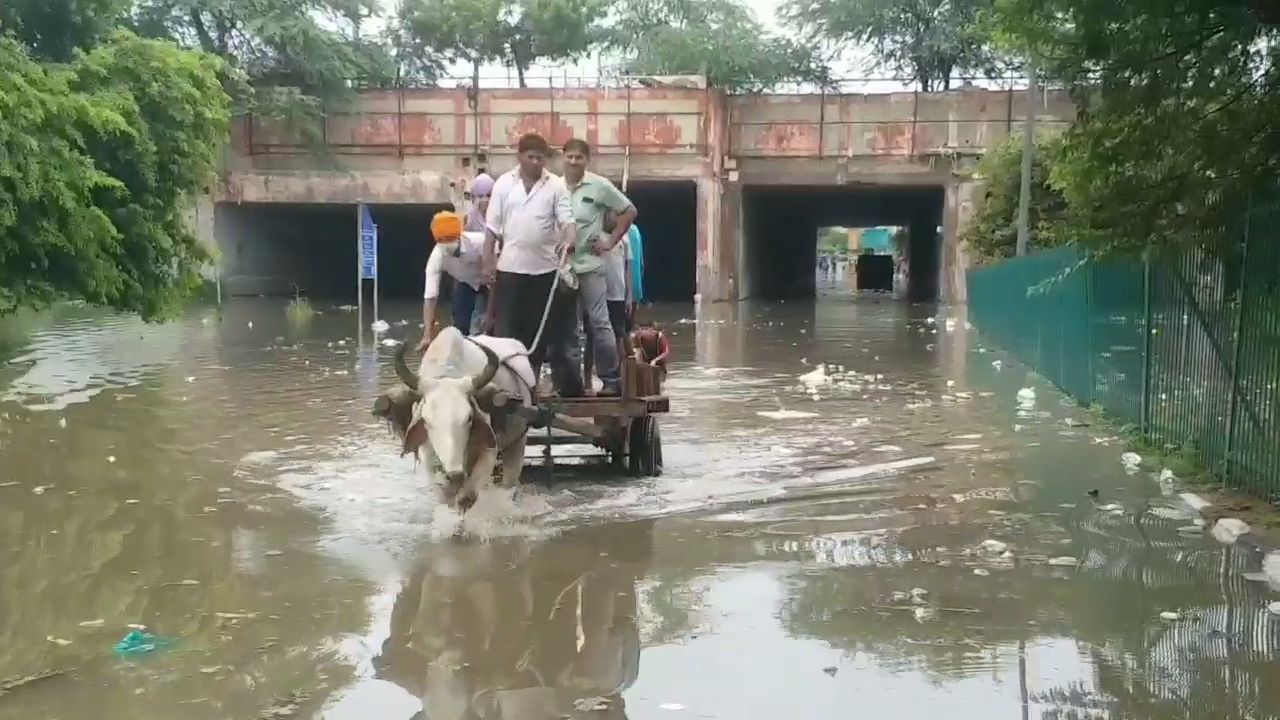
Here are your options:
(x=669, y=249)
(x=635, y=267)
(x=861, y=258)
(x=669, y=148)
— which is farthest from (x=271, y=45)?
(x=861, y=258)

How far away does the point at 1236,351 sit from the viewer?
7.58 meters

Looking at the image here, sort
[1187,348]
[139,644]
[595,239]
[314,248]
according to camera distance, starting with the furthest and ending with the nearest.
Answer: [314,248] → [1187,348] → [595,239] → [139,644]

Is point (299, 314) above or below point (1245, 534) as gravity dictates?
above

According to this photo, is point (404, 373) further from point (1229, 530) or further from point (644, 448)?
point (1229, 530)

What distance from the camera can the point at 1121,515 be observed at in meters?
7.36

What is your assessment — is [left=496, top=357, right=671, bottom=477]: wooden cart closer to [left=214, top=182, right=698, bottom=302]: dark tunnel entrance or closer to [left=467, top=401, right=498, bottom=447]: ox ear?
[left=467, top=401, right=498, bottom=447]: ox ear

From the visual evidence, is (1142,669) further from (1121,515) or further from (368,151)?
(368,151)

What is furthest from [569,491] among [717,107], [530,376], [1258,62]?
[717,107]

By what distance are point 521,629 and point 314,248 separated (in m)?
40.7

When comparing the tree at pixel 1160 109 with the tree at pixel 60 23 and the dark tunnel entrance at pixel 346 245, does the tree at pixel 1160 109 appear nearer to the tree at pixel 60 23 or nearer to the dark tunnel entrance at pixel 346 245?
the tree at pixel 60 23

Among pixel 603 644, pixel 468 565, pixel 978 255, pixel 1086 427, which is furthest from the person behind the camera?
pixel 978 255

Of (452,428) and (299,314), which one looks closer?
(452,428)

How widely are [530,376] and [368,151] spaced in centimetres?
3019

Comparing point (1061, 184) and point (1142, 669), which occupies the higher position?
point (1061, 184)
